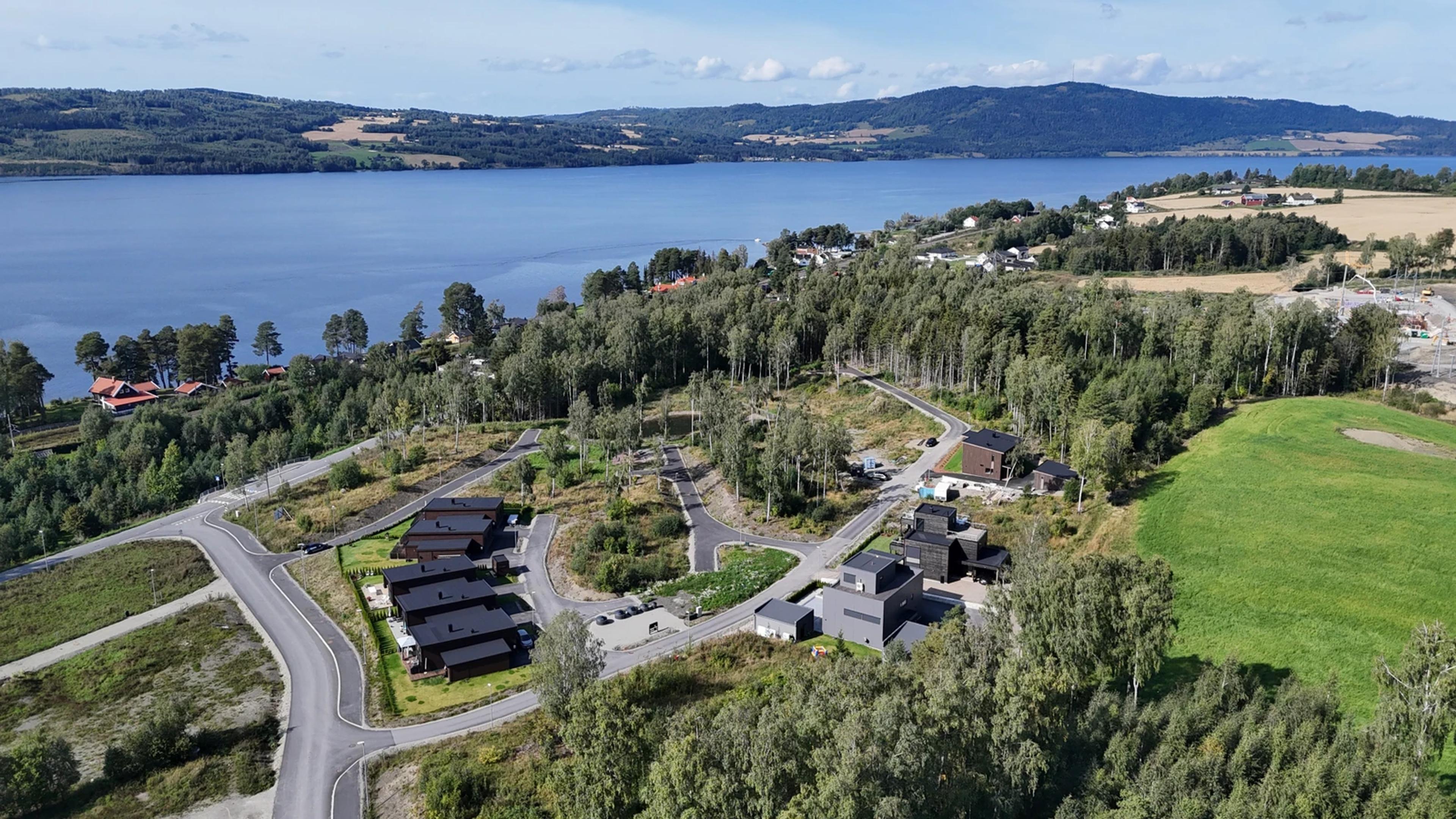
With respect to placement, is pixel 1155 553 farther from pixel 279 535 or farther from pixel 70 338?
pixel 70 338

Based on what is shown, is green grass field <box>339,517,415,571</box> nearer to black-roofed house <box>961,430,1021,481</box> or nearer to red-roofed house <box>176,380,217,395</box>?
black-roofed house <box>961,430,1021,481</box>

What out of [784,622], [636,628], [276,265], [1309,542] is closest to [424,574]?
[636,628]

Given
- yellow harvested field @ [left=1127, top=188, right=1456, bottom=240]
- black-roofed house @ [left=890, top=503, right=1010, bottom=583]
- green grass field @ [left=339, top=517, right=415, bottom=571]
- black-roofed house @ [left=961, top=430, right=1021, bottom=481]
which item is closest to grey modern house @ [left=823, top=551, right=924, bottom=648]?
black-roofed house @ [left=890, top=503, right=1010, bottom=583]

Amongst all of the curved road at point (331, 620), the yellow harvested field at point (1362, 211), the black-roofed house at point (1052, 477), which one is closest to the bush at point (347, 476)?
the curved road at point (331, 620)

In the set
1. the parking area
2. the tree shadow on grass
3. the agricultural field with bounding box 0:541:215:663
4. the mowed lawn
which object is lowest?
the agricultural field with bounding box 0:541:215:663

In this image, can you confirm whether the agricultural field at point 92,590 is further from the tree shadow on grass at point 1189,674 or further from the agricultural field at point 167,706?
the tree shadow on grass at point 1189,674

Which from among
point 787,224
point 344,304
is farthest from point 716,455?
point 787,224

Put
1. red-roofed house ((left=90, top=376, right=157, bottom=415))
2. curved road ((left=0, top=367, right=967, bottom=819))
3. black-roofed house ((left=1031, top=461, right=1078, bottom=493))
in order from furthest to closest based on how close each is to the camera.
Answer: red-roofed house ((left=90, top=376, right=157, bottom=415)) → black-roofed house ((left=1031, top=461, right=1078, bottom=493)) → curved road ((left=0, top=367, right=967, bottom=819))
